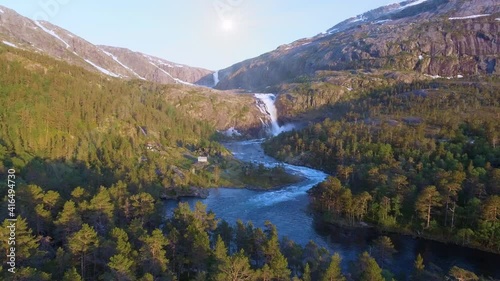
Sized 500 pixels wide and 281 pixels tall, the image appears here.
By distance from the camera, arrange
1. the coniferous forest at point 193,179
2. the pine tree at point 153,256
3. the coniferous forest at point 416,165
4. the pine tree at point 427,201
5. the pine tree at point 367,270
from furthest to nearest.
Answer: the pine tree at point 427,201 < the coniferous forest at point 416,165 < the coniferous forest at point 193,179 < the pine tree at point 153,256 < the pine tree at point 367,270

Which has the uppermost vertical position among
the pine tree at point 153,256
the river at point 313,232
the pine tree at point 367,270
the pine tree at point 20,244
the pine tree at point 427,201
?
the pine tree at point 20,244

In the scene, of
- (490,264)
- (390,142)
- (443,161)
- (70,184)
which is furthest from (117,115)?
(490,264)

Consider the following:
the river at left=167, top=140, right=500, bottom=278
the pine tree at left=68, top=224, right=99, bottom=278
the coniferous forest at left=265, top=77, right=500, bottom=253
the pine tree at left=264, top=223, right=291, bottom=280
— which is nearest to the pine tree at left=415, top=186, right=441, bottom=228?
the coniferous forest at left=265, top=77, right=500, bottom=253

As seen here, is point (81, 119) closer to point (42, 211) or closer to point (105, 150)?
point (105, 150)

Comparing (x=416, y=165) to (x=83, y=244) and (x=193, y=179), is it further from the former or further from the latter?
(x=83, y=244)

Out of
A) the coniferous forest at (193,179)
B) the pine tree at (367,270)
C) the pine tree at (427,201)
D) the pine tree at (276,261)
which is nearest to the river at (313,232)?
the coniferous forest at (193,179)

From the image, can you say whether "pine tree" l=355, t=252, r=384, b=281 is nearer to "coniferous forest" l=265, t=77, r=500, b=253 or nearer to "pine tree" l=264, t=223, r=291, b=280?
"pine tree" l=264, t=223, r=291, b=280

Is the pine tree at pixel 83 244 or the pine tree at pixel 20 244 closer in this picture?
the pine tree at pixel 20 244

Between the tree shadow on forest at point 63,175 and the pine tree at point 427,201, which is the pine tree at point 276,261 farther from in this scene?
the tree shadow on forest at point 63,175
